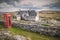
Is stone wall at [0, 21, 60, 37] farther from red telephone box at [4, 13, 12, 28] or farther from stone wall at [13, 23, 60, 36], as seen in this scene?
red telephone box at [4, 13, 12, 28]

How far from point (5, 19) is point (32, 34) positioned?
743 millimetres

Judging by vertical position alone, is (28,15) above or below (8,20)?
above

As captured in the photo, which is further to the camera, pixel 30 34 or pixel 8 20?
pixel 8 20

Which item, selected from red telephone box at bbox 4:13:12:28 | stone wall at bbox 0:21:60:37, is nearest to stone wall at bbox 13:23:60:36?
stone wall at bbox 0:21:60:37

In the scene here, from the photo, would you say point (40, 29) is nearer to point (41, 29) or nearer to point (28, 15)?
point (41, 29)

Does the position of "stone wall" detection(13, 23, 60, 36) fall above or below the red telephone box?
below

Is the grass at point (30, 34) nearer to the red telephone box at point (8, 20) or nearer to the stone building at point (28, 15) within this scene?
the red telephone box at point (8, 20)

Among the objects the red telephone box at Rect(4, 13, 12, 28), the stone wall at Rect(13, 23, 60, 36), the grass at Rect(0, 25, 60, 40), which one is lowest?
the grass at Rect(0, 25, 60, 40)

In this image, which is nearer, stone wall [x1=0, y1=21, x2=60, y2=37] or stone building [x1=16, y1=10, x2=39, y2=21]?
stone wall [x1=0, y1=21, x2=60, y2=37]

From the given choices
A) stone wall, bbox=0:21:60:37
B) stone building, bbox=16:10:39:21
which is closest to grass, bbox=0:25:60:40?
stone wall, bbox=0:21:60:37

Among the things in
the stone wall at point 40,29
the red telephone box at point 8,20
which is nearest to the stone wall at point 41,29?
the stone wall at point 40,29

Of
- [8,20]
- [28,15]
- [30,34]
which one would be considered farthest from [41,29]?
[8,20]

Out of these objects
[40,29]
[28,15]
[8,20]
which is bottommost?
[40,29]

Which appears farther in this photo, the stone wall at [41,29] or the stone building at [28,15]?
the stone building at [28,15]
